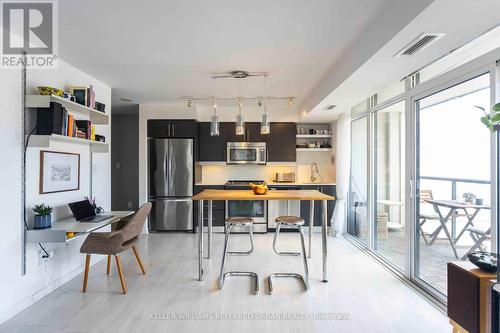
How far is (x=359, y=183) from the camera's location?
4.78m

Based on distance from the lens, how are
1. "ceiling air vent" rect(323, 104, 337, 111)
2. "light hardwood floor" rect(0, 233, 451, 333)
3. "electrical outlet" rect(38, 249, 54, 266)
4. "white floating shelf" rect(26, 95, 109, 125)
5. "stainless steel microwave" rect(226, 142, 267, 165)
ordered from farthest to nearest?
"stainless steel microwave" rect(226, 142, 267, 165) → "ceiling air vent" rect(323, 104, 337, 111) → "electrical outlet" rect(38, 249, 54, 266) → "white floating shelf" rect(26, 95, 109, 125) → "light hardwood floor" rect(0, 233, 451, 333)

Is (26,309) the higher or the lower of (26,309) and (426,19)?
the lower

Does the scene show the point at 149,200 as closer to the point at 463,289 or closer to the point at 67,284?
the point at 67,284

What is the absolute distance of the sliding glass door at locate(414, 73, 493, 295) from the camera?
7.59 feet

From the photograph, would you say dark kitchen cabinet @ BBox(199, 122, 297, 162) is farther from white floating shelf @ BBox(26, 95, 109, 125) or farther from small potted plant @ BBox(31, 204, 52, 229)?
small potted plant @ BBox(31, 204, 52, 229)

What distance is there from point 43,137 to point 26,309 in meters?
1.60

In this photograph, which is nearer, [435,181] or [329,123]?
[435,181]

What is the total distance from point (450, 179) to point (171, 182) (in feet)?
14.4

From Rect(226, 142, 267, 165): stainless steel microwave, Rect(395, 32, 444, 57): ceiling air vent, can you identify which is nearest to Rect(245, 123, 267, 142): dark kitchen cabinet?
Rect(226, 142, 267, 165): stainless steel microwave

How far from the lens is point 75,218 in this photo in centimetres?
312

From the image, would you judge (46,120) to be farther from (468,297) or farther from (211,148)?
(468,297)

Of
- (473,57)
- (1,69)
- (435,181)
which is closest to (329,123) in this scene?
(435,181)

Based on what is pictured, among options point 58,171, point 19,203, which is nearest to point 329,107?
point 58,171

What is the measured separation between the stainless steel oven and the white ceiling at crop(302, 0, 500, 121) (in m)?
2.44
